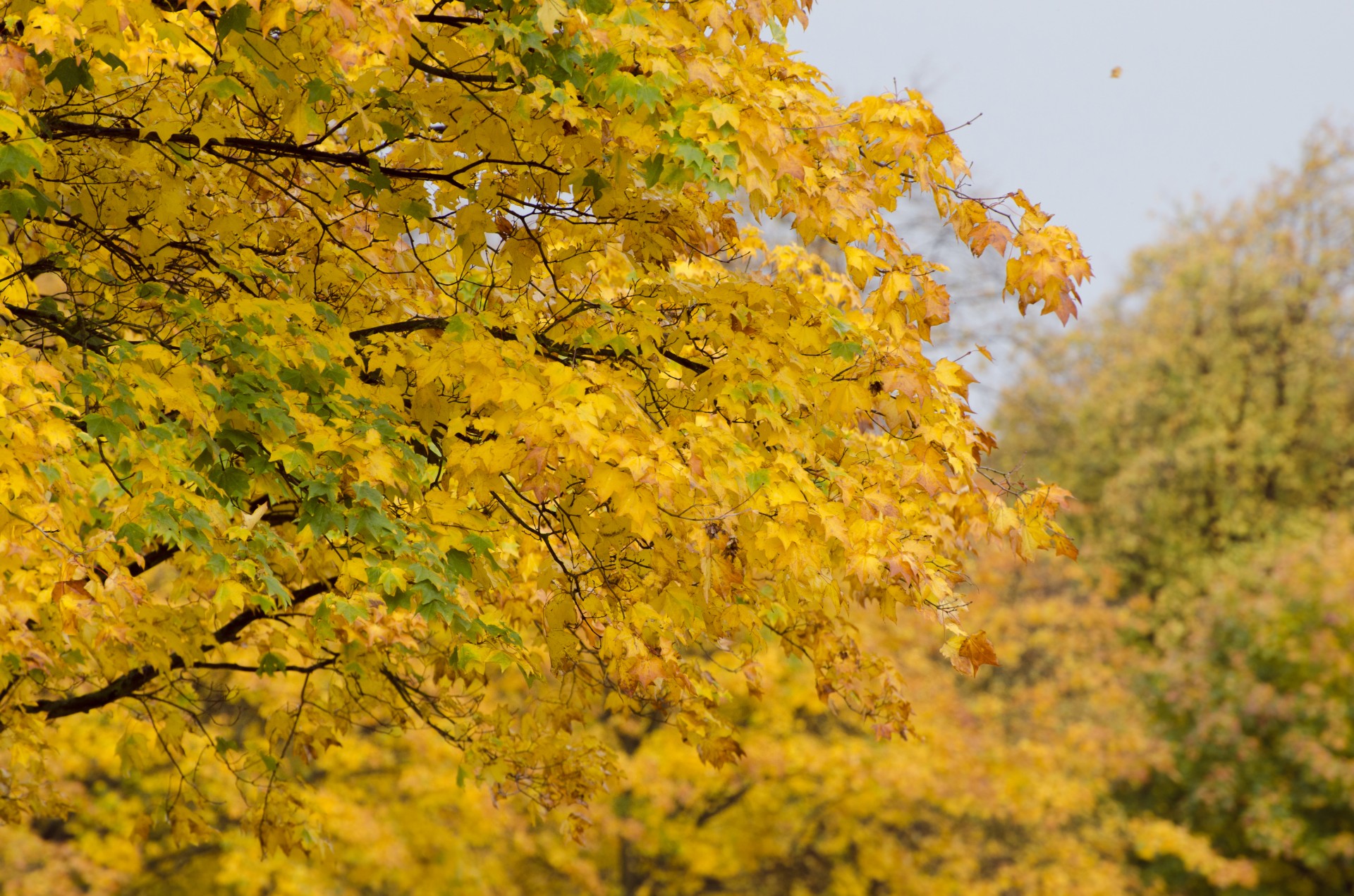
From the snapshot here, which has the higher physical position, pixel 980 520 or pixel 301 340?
pixel 980 520

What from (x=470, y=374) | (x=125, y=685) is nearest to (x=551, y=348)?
(x=470, y=374)

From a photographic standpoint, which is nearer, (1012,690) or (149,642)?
(149,642)

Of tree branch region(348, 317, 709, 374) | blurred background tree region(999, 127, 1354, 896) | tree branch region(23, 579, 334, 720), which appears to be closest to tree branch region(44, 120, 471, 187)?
tree branch region(348, 317, 709, 374)

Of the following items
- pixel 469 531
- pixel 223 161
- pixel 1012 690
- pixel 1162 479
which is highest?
pixel 1162 479

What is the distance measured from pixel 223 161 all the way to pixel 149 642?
2293mm

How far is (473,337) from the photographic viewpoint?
15.0 ft

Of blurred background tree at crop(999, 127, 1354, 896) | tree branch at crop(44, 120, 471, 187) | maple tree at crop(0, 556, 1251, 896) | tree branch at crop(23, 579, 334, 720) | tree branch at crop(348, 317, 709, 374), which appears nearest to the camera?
tree branch at crop(44, 120, 471, 187)

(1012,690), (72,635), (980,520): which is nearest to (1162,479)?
(1012,690)

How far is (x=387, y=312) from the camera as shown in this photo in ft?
18.2

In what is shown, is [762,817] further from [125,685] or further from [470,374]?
[470,374]

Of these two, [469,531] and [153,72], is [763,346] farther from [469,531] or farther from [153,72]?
[153,72]

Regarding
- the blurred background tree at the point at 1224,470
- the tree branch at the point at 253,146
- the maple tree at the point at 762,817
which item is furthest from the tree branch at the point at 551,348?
the blurred background tree at the point at 1224,470

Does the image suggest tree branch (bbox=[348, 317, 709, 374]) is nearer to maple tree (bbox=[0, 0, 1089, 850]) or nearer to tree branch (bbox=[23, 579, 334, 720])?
maple tree (bbox=[0, 0, 1089, 850])

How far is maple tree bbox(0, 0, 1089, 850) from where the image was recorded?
13.3 feet
